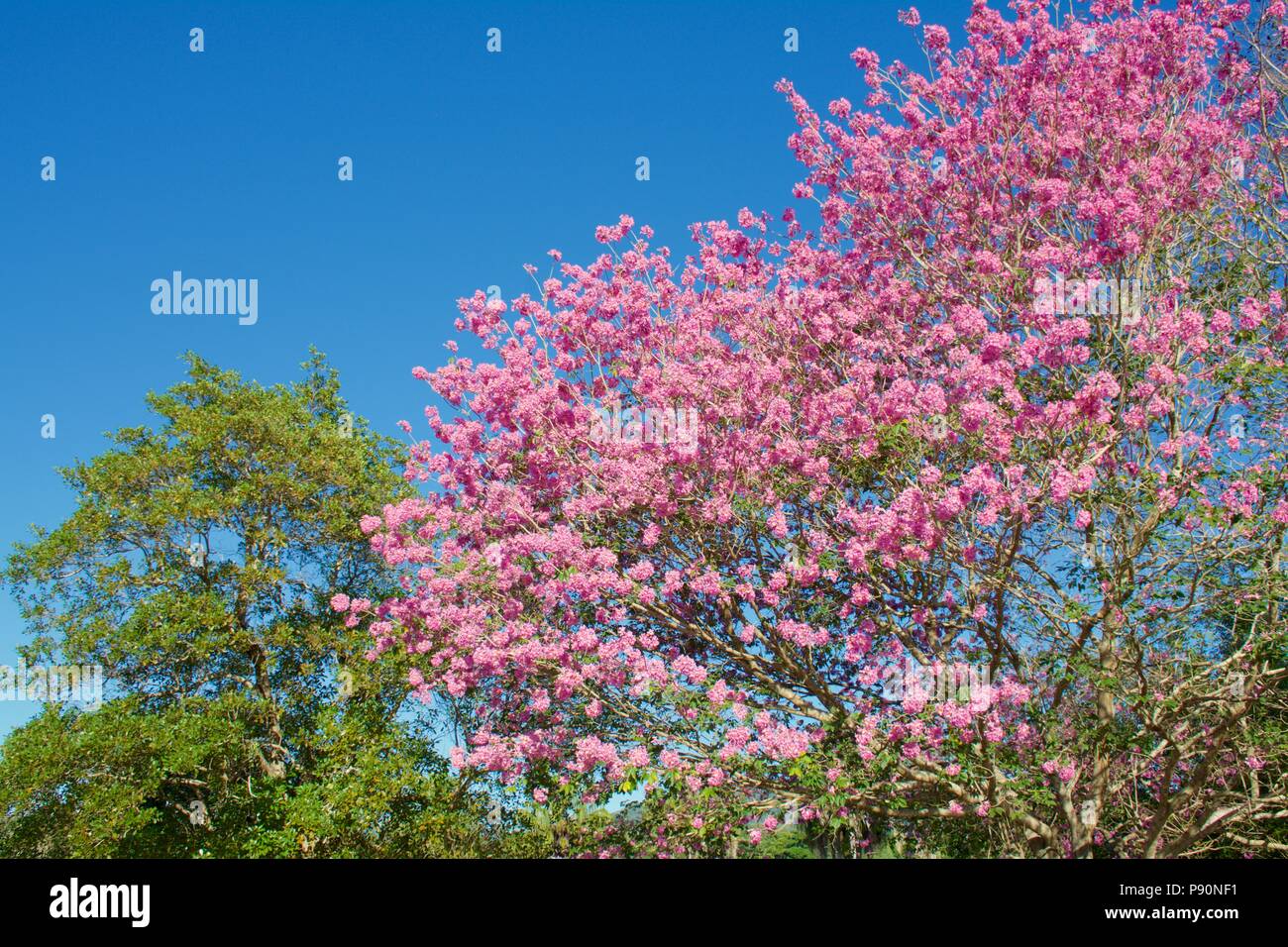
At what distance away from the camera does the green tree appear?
1413 cm

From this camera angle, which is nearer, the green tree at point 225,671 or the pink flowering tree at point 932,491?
the pink flowering tree at point 932,491

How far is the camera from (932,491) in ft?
25.2

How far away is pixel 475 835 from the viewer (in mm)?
16281

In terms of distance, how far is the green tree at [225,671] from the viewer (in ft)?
46.4

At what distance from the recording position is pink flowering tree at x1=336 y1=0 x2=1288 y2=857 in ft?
24.9

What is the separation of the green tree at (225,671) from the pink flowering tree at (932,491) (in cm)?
546

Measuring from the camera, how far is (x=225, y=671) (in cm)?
1661

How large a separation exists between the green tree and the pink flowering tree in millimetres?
5460

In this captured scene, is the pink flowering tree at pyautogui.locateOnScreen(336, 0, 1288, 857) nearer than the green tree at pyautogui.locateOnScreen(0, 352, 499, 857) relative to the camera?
Yes

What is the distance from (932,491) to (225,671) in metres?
13.8

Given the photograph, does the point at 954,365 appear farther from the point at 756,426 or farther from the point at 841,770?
the point at 841,770

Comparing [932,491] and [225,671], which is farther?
[225,671]

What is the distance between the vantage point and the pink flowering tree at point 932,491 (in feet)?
24.9
